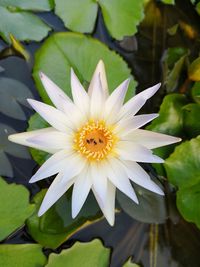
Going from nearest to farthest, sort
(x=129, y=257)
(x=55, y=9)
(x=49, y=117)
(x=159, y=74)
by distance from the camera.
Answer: (x=49, y=117) < (x=129, y=257) < (x=55, y=9) < (x=159, y=74)

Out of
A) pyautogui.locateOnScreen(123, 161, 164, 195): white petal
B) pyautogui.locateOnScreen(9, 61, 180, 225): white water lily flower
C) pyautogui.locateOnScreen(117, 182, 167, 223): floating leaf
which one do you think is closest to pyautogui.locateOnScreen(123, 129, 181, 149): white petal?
pyautogui.locateOnScreen(9, 61, 180, 225): white water lily flower

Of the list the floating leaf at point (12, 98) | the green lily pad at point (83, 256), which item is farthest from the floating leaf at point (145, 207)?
the floating leaf at point (12, 98)

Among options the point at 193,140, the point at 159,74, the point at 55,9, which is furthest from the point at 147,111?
the point at 55,9

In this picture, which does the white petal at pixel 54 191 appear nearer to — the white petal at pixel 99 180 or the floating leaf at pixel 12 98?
the white petal at pixel 99 180

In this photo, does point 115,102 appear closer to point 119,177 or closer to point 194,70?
point 119,177

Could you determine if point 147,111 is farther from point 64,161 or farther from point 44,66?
point 64,161

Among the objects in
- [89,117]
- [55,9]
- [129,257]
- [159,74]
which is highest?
[55,9]

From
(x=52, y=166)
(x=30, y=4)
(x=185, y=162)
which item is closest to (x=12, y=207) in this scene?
(x=52, y=166)
